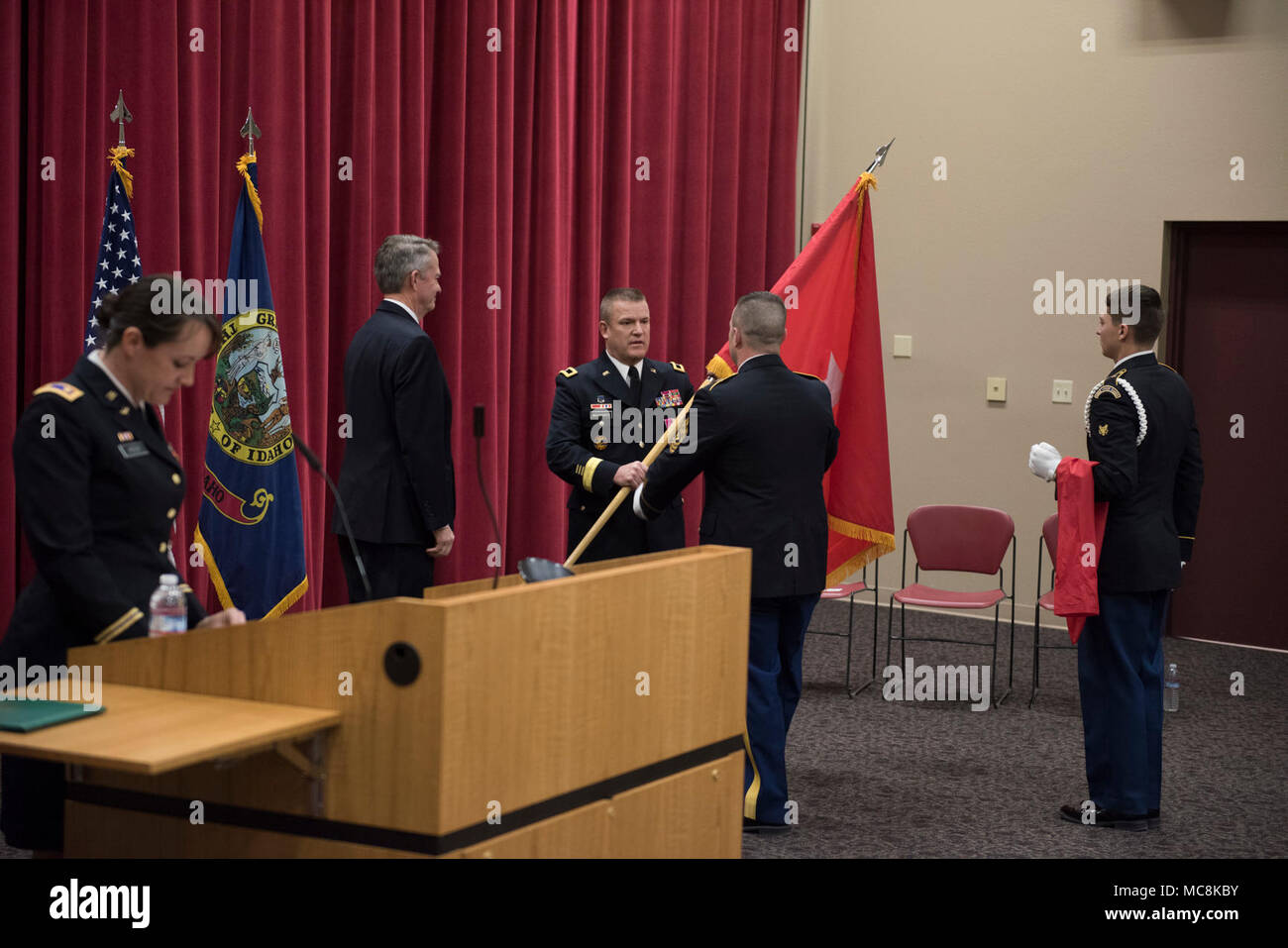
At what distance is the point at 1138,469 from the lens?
419 centimetres

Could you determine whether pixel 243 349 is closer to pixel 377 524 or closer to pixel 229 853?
pixel 377 524

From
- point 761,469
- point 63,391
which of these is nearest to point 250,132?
point 761,469

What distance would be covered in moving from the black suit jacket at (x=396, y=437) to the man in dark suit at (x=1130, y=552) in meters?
1.84

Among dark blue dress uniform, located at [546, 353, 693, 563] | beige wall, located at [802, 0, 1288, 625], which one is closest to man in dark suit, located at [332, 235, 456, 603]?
dark blue dress uniform, located at [546, 353, 693, 563]

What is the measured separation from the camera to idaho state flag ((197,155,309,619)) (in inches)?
198

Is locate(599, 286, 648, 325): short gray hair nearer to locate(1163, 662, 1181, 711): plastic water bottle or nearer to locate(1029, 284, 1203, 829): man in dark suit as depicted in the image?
locate(1029, 284, 1203, 829): man in dark suit

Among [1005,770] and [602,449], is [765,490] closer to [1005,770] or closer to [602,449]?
[602,449]

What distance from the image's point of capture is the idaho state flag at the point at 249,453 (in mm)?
5031

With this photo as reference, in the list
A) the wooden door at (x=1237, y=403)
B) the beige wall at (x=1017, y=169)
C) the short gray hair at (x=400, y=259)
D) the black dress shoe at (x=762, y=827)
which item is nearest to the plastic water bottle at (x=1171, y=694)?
the wooden door at (x=1237, y=403)

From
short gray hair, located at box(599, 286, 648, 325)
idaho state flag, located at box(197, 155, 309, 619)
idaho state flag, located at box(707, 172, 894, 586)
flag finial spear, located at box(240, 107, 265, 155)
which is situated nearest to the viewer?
short gray hair, located at box(599, 286, 648, 325)

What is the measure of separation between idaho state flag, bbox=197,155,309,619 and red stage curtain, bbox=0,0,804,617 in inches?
11.1

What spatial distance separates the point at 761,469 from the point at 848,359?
125 centimetres

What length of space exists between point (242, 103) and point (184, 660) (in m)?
3.72

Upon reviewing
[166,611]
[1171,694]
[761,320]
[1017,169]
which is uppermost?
[1017,169]
